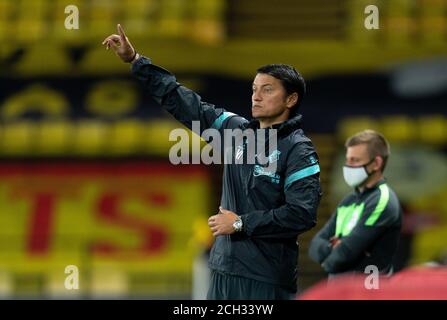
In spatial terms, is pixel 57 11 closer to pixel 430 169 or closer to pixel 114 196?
pixel 114 196

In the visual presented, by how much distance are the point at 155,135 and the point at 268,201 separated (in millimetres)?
7190

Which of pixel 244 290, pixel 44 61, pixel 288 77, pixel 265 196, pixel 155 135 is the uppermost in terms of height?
pixel 44 61

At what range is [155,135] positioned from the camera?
10836mm

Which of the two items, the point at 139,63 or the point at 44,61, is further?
the point at 44,61

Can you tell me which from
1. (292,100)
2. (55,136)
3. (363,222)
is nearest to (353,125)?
(55,136)

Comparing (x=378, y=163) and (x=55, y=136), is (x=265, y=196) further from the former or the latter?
(x=55, y=136)

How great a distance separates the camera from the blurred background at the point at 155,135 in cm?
1091

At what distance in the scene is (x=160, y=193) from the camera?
11391mm

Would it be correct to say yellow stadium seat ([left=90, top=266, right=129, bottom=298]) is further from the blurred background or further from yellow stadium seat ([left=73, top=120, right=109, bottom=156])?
yellow stadium seat ([left=73, top=120, right=109, bottom=156])

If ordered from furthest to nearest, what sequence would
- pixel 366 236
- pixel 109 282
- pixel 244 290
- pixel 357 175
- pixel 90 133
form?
pixel 90 133 < pixel 109 282 < pixel 357 175 < pixel 366 236 < pixel 244 290

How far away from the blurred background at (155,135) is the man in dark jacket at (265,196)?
22.5ft

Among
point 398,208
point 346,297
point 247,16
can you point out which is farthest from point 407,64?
point 346,297

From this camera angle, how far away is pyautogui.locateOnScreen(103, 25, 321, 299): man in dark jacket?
3.64 m

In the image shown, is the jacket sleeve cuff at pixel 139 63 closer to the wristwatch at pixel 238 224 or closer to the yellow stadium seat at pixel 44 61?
the wristwatch at pixel 238 224
